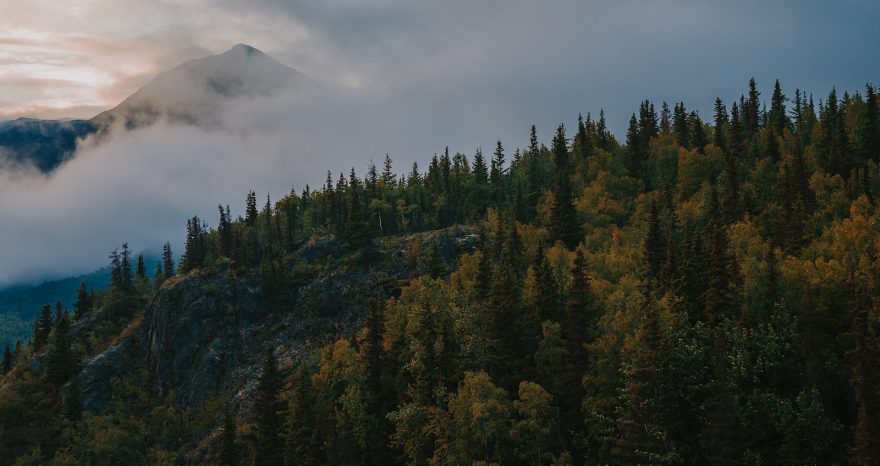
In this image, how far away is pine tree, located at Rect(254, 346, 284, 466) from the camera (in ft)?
298

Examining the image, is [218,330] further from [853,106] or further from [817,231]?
[853,106]

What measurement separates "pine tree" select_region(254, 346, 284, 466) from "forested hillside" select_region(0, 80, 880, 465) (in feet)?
1.07

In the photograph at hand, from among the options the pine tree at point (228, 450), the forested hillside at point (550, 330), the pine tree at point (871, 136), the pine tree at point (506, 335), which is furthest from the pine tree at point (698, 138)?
the pine tree at point (228, 450)

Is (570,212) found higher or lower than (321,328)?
higher

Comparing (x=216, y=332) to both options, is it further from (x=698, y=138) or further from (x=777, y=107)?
(x=777, y=107)

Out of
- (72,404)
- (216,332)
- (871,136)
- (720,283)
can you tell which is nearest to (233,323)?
(216,332)

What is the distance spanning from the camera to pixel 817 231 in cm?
10831

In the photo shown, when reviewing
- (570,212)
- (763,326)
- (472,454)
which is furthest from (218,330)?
(763,326)

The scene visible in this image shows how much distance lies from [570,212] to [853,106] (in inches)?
3230

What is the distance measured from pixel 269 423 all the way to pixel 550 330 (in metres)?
43.3

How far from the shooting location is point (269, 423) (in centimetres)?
9388

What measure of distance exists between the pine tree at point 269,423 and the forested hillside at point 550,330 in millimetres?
325

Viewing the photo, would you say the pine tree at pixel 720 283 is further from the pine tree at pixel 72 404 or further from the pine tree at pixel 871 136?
the pine tree at pixel 72 404

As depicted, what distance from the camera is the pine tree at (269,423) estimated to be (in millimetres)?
90688
